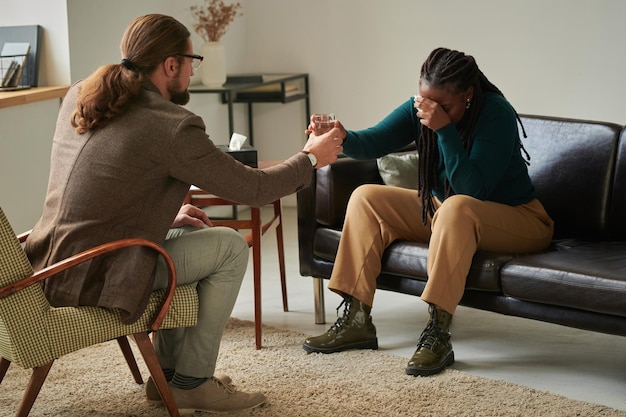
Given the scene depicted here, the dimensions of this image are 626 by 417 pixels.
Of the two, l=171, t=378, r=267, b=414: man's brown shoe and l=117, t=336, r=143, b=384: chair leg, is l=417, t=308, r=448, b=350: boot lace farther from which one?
l=117, t=336, r=143, b=384: chair leg

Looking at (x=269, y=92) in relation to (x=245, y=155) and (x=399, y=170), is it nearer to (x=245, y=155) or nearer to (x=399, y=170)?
(x=399, y=170)

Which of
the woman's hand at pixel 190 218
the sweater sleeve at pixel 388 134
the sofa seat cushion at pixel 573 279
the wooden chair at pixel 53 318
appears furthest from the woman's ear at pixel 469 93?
the wooden chair at pixel 53 318

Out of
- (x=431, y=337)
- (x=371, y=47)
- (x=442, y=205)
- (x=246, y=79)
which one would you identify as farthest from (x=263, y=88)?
(x=431, y=337)

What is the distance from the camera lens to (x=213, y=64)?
4883 millimetres

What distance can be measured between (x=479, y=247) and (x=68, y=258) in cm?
133

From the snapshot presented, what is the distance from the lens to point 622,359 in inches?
117

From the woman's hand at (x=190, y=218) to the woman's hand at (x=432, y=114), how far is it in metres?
0.78

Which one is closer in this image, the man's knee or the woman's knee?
the man's knee

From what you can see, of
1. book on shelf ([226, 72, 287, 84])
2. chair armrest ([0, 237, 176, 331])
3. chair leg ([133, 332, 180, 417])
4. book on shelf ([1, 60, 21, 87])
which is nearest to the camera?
chair armrest ([0, 237, 176, 331])

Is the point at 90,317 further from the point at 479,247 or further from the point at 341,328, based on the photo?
the point at 479,247

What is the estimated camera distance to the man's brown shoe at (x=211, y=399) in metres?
2.55

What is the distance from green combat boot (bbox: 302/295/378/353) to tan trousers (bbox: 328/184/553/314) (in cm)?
5

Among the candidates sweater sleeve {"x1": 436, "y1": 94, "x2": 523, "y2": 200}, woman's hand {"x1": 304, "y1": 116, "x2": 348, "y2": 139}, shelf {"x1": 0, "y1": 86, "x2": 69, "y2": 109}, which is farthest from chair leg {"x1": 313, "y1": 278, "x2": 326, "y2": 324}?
shelf {"x1": 0, "y1": 86, "x2": 69, "y2": 109}

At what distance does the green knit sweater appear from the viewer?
2891mm
